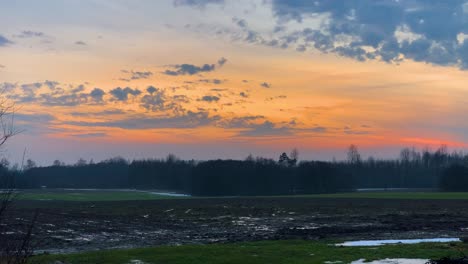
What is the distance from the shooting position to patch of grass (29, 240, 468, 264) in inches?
939

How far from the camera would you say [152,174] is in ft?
616

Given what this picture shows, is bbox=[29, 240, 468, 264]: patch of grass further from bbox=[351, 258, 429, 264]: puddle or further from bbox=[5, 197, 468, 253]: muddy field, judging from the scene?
bbox=[5, 197, 468, 253]: muddy field

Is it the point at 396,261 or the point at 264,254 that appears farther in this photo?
the point at 264,254

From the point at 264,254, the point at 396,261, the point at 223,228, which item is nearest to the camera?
the point at 396,261

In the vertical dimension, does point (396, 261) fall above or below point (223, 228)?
above

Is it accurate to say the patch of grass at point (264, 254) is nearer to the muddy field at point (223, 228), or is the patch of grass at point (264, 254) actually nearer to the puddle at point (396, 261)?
the puddle at point (396, 261)

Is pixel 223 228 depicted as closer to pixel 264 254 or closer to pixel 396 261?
pixel 264 254

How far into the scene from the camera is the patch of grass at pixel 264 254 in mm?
23859

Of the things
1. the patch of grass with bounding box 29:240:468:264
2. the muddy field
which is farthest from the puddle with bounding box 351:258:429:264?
the muddy field

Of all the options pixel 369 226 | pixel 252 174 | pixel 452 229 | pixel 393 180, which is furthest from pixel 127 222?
pixel 393 180

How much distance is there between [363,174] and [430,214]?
133776mm

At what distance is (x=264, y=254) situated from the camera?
85.0 ft

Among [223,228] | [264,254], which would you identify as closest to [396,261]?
[264,254]

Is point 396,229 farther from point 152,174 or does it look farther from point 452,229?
point 152,174
